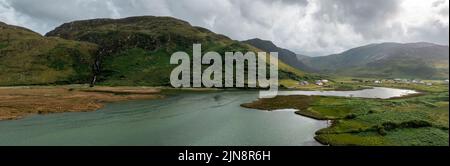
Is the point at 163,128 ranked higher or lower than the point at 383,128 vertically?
lower

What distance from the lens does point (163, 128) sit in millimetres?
73312

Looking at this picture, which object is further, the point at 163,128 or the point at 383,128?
the point at 163,128

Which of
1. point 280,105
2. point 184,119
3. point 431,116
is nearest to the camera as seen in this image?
point 431,116

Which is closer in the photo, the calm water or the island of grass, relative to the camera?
the island of grass

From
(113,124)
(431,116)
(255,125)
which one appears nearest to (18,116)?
(113,124)

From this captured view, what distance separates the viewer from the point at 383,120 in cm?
7100

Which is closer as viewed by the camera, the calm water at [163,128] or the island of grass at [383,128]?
the island of grass at [383,128]

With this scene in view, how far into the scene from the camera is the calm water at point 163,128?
200ft

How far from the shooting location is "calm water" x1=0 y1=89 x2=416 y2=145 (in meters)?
61.0
